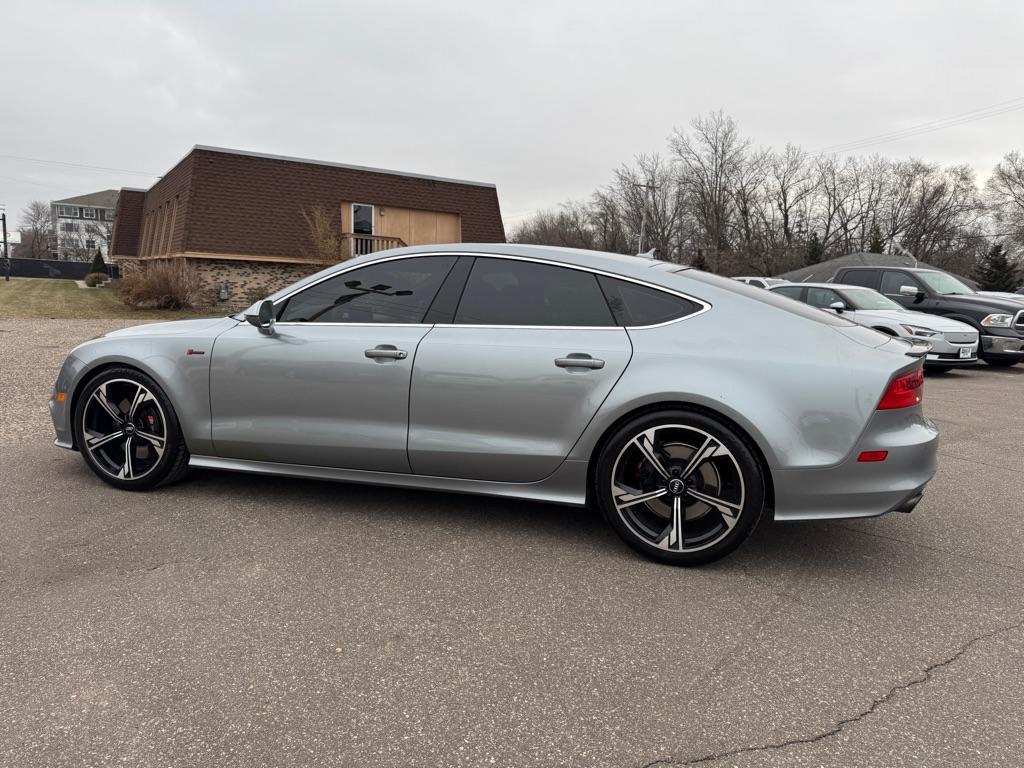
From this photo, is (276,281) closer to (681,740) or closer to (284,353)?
(284,353)

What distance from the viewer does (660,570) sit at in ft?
10.6

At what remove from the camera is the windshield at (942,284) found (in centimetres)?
1234

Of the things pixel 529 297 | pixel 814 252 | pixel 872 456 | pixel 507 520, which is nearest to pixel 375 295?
pixel 529 297

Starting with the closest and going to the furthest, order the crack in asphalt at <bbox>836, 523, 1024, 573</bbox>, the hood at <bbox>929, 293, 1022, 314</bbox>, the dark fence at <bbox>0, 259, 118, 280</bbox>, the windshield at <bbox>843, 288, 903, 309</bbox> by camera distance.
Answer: the crack in asphalt at <bbox>836, 523, 1024, 573</bbox>
the windshield at <bbox>843, 288, 903, 309</bbox>
the hood at <bbox>929, 293, 1022, 314</bbox>
the dark fence at <bbox>0, 259, 118, 280</bbox>

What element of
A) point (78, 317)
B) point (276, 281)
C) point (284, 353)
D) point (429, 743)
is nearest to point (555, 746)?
point (429, 743)

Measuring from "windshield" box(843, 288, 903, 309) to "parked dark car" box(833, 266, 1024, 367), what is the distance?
400 mm

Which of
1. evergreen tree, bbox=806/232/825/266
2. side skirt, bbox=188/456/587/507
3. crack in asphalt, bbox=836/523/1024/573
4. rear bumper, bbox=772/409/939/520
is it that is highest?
evergreen tree, bbox=806/232/825/266

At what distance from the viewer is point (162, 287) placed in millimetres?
19422

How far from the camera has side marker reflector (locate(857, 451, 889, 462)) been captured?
3027 mm

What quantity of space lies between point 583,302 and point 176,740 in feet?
8.19

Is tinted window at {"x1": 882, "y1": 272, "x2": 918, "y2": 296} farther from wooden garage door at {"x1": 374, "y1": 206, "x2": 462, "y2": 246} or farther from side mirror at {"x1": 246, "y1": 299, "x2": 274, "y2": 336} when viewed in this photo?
wooden garage door at {"x1": 374, "y1": 206, "x2": 462, "y2": 246}

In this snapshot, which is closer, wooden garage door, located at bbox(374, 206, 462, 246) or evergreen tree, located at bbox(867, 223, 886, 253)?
wooden garage door, located at bbox(374, 206, 462, 246)

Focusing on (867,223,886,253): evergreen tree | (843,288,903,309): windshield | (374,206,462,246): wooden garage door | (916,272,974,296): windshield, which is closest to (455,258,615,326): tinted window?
(843,288,903,309): windshield

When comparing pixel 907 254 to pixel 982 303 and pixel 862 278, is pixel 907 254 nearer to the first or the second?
pixel 862 278
